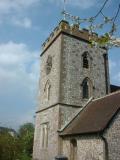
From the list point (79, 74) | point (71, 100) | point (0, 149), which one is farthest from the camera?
point (0, 149)

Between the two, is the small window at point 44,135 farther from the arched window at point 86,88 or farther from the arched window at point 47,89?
the arched window at point 86,88

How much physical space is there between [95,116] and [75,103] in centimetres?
360

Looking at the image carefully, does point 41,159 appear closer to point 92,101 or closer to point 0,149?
point 92,101

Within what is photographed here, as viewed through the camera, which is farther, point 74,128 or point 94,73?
point 94,73

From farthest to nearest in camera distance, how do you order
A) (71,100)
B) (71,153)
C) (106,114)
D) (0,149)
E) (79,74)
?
1. (0,149)
2. (79,74)
3. (71,100)
4. (71,153)
5. (106,114)

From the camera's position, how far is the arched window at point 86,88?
20.0 metres

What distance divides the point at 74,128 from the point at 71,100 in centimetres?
305

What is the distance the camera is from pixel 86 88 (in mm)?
20344

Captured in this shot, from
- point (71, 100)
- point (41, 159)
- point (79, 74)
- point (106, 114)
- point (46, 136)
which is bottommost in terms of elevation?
point (41, 159)

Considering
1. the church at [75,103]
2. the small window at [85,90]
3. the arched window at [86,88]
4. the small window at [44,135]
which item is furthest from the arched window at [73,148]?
the small window at [85,90]

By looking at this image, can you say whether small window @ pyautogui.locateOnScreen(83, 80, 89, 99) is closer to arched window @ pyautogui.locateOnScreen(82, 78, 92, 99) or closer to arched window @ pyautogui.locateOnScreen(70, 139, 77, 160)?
arched window @ pyautogui.locateOnScreen(82, 78, 92, 99)

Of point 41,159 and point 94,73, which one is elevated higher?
point 94,73

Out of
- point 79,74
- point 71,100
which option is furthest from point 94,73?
point 71,100

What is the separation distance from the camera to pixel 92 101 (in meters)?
19.5
